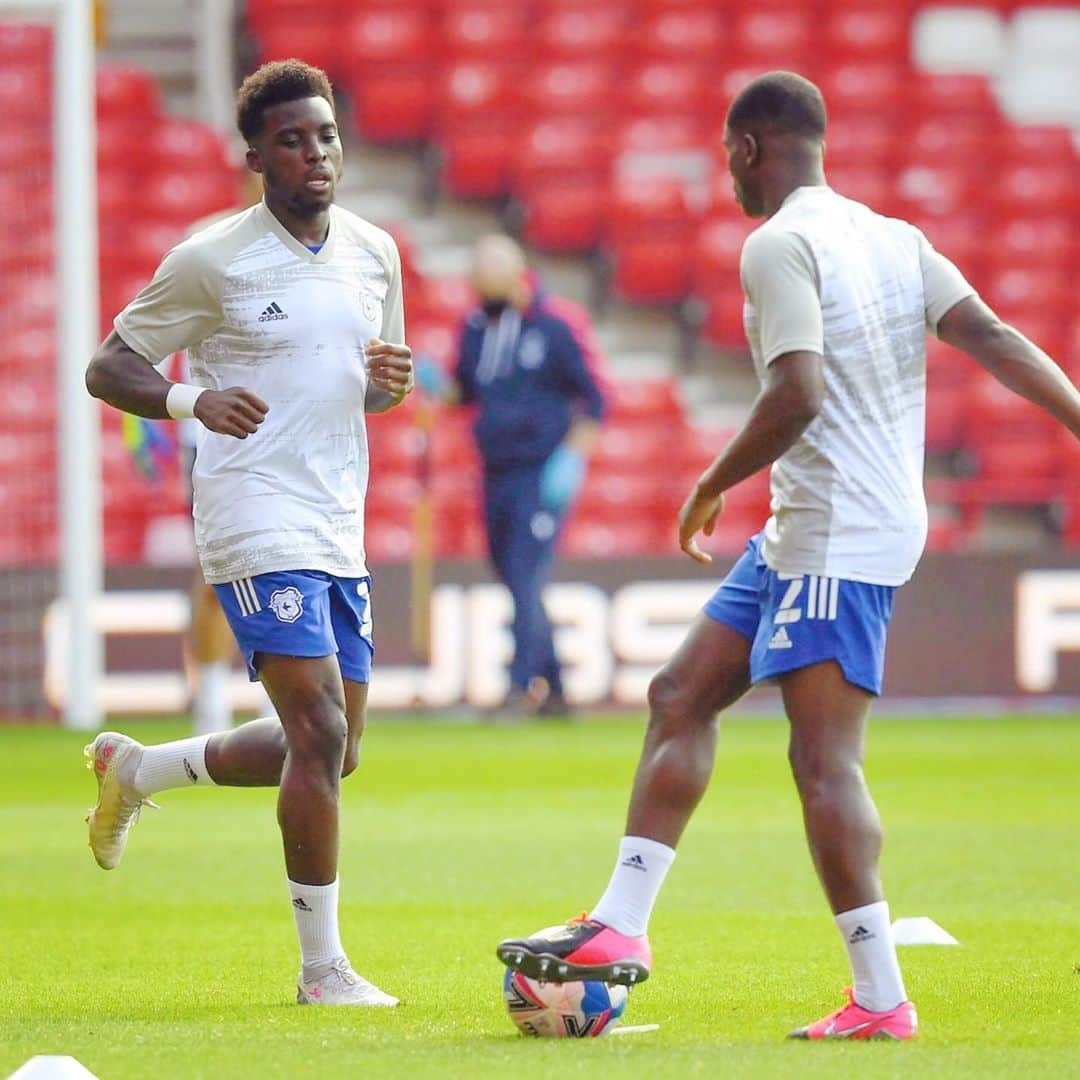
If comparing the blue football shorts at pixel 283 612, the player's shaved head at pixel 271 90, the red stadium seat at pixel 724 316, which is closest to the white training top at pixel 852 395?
the blue football shorts at pixel 283 612

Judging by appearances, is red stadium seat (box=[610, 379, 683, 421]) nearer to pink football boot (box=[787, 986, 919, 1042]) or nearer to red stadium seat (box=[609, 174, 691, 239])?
red stadium seat (box=[609, 174, 691, 239])

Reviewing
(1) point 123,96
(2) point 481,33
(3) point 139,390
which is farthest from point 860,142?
(3) point 139,390

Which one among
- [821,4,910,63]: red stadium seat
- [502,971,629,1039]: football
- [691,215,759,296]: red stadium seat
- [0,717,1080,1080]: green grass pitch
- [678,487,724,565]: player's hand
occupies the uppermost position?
[821,4,910,63]: red stadium seat

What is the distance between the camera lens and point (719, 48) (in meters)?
20.1

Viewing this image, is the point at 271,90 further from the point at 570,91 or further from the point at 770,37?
the point at 770,37

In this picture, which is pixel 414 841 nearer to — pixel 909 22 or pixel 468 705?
pixel 468 705

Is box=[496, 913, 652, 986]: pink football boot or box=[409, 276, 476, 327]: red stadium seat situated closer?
box=[496, 913, 652, 986]: pink football boot

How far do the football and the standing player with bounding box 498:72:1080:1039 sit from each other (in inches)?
3.2

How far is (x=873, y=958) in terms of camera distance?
15.1 ft

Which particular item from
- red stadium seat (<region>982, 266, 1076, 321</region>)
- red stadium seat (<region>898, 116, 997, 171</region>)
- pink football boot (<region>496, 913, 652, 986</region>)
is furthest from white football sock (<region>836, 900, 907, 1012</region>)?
red stadium seat (<region>898, 116, 997, 171</region>)

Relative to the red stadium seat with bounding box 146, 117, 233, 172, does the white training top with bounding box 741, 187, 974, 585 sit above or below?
below

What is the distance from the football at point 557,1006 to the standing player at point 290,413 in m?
0.50

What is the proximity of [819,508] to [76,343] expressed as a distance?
943 centimetres

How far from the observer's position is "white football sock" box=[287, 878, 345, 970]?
5.26m
